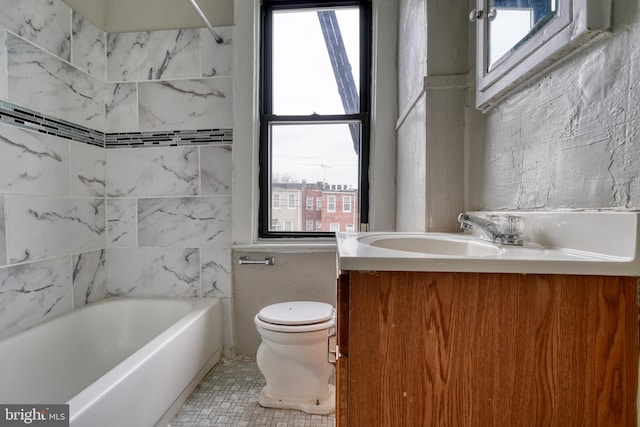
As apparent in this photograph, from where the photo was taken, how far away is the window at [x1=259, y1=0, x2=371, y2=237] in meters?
Result: 1.97

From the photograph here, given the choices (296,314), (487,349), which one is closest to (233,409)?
(296,314)

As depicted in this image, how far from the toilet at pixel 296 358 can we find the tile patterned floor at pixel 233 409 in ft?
0.14

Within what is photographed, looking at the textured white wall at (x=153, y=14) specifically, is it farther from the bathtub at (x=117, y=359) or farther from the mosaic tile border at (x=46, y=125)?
the bathtub at (x=117, y=359)

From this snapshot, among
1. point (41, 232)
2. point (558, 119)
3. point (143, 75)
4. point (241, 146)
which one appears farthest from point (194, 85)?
point (558, 119)

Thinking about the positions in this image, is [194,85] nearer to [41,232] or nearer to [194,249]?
[194,249]

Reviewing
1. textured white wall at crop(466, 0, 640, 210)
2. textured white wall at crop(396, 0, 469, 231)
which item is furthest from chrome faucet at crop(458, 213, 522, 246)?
textured white wall at crop(396, 0, 469, 231)

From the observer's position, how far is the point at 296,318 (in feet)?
4.47

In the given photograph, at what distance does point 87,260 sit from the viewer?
5.95 ft

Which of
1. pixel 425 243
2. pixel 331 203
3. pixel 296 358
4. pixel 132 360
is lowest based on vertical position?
pixel 296 358

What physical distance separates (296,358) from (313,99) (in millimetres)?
1516

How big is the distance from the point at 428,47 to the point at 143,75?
1684 mm
